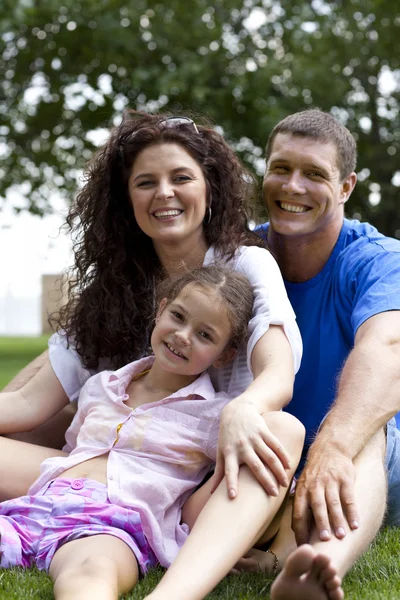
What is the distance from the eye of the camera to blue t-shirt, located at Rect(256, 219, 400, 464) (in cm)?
334

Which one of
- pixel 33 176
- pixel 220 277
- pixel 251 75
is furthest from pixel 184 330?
pixel 33 176

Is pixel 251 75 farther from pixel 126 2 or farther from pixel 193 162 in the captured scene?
pixel 193 162

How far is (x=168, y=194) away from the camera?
126 inches

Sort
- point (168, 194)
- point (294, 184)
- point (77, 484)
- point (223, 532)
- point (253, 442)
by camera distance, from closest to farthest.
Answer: point (223, 532) < point (253, 442) < point (77, 484) < point (168, 194) < point (294, 184)

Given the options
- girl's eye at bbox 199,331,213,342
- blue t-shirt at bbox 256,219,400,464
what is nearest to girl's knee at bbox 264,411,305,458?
girl's eye at bbox 199,331,213,342

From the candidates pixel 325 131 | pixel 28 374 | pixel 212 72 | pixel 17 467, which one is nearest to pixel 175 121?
pixel 325 131

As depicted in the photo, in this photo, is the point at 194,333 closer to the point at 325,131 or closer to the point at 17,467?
the point at 17,467

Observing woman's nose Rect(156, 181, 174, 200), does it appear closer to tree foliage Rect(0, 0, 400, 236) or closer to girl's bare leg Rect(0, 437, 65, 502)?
girl's bare leg Rect(0, 437, 65, 502)

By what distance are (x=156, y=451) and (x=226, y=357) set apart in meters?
0.44

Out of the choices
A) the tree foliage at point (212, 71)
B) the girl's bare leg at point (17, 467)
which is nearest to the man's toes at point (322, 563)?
the girl's bare leg at point (17, 467)

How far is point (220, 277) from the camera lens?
298 centimetres

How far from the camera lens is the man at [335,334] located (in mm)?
2348

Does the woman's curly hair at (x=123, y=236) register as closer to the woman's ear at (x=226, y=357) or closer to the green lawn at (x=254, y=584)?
the woman's ear at (x=226, y=357)

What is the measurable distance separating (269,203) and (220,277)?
2.53 feet
